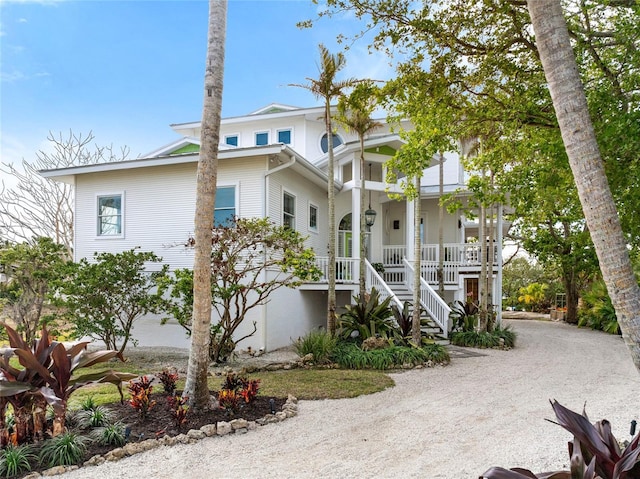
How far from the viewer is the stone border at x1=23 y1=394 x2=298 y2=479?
3.95m

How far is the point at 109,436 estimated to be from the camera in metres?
4.49

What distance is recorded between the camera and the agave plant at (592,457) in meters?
2.39

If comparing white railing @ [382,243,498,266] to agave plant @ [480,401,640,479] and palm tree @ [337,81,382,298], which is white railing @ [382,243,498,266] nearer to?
palm tree @ [337,81,382,298]

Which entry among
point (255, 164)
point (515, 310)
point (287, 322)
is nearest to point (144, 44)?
point (255, 164)

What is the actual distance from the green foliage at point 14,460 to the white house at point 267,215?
23.5 ft

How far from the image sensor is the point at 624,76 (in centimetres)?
639

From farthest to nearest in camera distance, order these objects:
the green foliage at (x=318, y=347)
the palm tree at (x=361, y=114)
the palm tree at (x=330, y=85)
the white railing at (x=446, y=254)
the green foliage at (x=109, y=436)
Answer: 1. the white railing at (x=446, y=254)
2. the palm tree at (x=330, y=85)
3. the green foliage at (x=318, y=347)
4. the palm tree at (x=361, y=114)
5. the green foliage at (x=109, y=436)

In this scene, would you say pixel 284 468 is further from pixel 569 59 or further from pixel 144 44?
pixel 144 44

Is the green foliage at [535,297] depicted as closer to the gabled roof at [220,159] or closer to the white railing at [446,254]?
the white railing at [446,254]

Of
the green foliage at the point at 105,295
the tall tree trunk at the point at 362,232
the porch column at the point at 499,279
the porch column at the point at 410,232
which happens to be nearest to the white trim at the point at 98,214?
the green foliage at the point at 105,295

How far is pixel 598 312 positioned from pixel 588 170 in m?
16.6

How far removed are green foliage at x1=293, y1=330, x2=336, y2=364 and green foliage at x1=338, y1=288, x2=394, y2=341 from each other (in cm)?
104

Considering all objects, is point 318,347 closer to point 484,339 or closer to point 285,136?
point 484,339

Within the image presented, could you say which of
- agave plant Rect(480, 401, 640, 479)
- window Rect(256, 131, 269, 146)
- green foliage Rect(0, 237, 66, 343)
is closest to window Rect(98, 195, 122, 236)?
green foliage Rect(0, 237, 66, 343)
